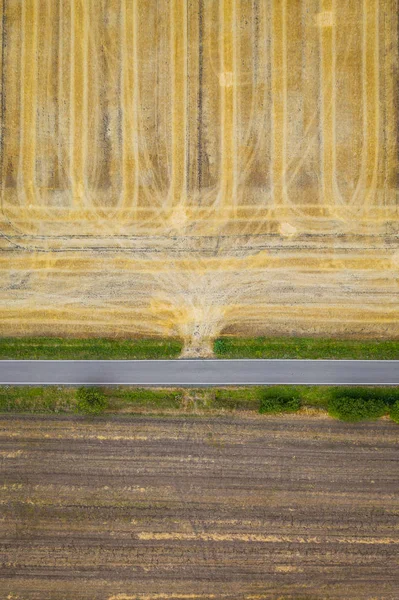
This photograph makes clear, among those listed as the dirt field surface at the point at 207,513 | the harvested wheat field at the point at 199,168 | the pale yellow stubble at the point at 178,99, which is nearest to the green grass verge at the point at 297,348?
the harvested wheat field at the point at 199,168

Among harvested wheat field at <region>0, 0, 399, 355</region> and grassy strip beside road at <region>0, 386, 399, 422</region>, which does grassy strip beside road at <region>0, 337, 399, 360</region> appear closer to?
harvested wheat field at <region>0, 0, 399, 355</region>

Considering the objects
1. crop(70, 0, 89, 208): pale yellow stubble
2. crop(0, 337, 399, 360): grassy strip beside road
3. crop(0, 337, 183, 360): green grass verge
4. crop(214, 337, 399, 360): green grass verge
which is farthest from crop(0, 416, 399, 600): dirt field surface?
crop(70, 0, 89, 208): pale yellow stubble

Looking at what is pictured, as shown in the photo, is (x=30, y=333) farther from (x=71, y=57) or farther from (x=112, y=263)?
(x=71, y=57)

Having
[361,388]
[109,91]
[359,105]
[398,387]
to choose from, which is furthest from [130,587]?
[359,105]

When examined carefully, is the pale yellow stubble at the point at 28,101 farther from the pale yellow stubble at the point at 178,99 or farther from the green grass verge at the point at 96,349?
the green grass verge at the point at 96,349

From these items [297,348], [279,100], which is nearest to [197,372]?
[297,348]

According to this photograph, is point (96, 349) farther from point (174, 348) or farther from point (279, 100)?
point (279, 100)
